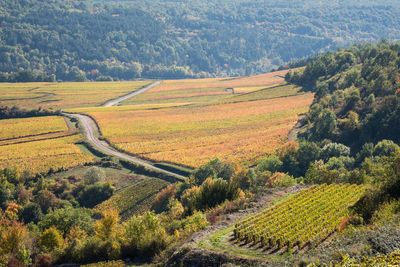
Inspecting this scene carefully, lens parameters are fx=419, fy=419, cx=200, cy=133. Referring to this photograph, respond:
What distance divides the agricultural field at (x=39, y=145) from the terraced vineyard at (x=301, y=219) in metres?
78.3

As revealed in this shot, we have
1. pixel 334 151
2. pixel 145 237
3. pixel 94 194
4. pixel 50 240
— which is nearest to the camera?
pixel 145 237

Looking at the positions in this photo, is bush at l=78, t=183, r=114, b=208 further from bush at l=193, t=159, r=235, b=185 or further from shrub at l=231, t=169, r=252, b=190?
shrub at l=231, t=169, r=252, b=190

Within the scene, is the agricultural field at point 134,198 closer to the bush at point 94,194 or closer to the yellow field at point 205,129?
the bush at point 94,194

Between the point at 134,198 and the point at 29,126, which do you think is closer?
the point at 134,198

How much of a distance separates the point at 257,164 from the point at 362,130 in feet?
110

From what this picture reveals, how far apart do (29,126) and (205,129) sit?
65211 millimetres

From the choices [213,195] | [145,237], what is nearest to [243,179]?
[213,195]

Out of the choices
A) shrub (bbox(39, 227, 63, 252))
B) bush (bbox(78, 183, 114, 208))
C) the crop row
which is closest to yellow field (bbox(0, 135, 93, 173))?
bush (bbox(78, 183, 114, 208))

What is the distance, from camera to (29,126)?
155 m

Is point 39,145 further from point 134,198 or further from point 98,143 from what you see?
point 134,198

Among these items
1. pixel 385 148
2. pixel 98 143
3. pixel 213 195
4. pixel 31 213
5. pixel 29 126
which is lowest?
pixel 31 213

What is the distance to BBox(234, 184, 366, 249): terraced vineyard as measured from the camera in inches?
1714

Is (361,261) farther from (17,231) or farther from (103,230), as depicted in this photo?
(17,231)

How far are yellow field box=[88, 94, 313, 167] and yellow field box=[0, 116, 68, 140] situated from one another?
16205 mm
